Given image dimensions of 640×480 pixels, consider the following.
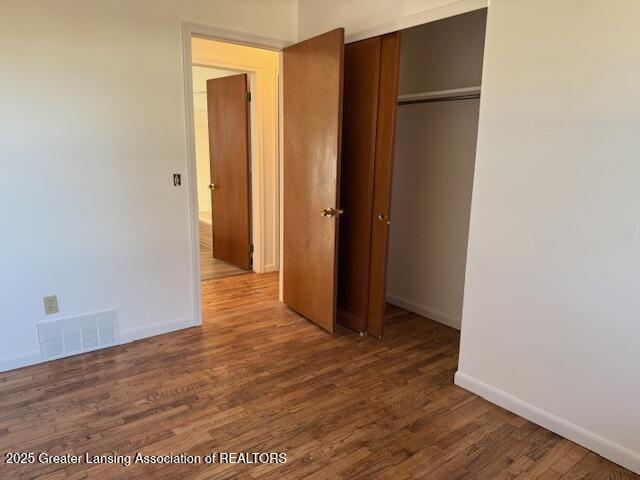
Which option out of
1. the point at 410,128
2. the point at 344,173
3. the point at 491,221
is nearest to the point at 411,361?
the point at 491,221

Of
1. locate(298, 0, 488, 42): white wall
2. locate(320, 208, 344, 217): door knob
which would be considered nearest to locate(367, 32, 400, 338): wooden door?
locate(298, 0, 488, 42): white wall

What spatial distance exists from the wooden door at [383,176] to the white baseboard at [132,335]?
4.59ft

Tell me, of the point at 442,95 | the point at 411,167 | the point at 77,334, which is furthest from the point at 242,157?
the point at 77,334

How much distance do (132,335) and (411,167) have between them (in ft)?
8.20

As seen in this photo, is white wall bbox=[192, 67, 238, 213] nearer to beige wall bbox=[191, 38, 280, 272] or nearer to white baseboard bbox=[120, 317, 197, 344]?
beige wall bbox=[191, 38, 280, 272]

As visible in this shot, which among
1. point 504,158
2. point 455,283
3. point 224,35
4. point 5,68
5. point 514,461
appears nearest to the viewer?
point 514,461

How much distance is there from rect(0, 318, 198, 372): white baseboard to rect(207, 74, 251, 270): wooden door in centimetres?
165

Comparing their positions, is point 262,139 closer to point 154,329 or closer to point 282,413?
point 154,329

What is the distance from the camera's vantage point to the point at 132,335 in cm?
309

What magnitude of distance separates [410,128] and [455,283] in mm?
1301

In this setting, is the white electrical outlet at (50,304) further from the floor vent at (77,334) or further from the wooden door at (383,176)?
the wooden door at (383,176)

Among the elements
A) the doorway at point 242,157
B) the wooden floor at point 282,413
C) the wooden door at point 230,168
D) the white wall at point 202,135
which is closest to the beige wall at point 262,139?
the doorway at point 242,157

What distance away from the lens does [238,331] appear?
329 cm

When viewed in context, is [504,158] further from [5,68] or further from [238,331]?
[5,68]
